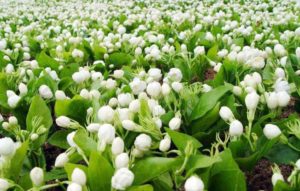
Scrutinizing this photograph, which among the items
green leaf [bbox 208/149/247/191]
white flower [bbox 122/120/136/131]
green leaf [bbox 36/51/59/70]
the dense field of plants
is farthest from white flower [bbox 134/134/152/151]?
green leaf [bbox 36/51/59/70]

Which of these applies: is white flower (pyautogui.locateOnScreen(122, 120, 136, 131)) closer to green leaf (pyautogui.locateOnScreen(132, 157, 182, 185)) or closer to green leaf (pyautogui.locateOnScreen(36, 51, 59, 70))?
green leaf (pyautogui.locateOnScreen(132, 157, 182, 185))

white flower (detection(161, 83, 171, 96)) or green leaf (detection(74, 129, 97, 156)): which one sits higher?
green leaf (detection(74, 129, 97, 156))

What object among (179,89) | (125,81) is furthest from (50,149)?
(179,89)

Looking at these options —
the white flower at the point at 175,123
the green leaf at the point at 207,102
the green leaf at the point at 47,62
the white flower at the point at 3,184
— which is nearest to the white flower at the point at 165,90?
the green leaf at the point at 207,102

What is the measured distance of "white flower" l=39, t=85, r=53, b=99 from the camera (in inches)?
84.7

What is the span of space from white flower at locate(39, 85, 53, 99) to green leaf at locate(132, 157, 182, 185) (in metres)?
0.89

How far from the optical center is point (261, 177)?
1.88 m

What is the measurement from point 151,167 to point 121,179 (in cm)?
15

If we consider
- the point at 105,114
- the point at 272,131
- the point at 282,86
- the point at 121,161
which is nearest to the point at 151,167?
the point at 121,161

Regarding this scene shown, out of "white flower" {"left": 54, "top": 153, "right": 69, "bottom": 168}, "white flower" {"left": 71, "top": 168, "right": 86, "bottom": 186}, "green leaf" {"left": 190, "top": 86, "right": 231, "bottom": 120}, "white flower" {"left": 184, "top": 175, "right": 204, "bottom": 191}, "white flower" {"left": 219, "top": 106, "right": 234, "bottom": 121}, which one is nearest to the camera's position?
"white flower" {"left": 184, "top": 175, "right": 204, "bottom": 191}

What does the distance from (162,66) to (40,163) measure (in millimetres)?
1367

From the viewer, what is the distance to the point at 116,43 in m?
3.43

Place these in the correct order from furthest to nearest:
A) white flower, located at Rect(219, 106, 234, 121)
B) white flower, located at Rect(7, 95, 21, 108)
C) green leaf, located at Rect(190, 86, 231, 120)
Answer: white flower, located at Rect(7, 95, 21, 108), green leaf, located at Rect(190, 86, 231, 120), white flower, located at Rect(219, 106, 234, 121)

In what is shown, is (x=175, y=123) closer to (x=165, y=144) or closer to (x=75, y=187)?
(x=165, y=144)
